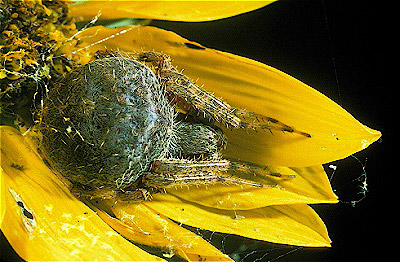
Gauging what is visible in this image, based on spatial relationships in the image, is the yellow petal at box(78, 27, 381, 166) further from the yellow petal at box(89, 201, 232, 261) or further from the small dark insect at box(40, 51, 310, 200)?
the yellow petal at box(89, 201, 232, 261)

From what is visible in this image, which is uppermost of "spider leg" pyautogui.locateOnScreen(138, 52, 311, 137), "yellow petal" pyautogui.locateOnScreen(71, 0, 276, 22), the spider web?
"yellow petal" pyautogui.locateOnScreen(71, 0, 276, 22)

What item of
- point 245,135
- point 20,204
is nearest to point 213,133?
point 245,135

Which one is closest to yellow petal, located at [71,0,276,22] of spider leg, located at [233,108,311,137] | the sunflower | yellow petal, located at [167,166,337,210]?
the sunflower

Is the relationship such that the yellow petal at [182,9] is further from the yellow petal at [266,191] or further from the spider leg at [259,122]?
the yellow petal at [266,191]

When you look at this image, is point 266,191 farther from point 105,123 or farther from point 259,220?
point 105,123

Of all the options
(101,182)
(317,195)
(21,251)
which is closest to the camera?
(21,251)

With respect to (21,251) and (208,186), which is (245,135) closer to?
(208,186)
